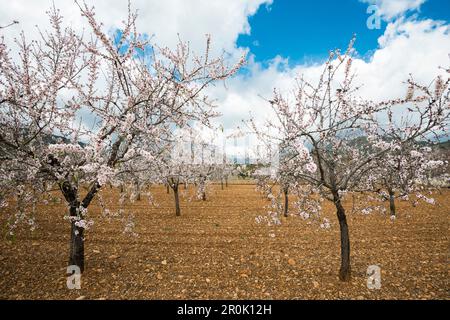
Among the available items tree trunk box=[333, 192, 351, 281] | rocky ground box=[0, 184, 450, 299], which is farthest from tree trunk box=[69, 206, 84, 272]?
tree trunk box=[333, 192, 351, 281]

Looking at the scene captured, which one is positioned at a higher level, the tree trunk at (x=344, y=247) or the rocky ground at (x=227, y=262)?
the tree trunk at (x=344, y=247)

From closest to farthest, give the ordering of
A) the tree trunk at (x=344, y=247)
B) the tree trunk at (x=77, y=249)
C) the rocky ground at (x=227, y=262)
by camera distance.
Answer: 1. the rocky ground at (x=227, y=262)
2. the tree trunk at (x=344, y=247)
3. the tree trunk at (x=77, y=249)

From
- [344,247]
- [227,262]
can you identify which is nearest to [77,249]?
[227,262]

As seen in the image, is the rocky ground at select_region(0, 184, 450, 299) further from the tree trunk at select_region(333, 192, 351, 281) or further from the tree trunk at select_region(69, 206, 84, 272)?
the tree trunk at select_region(69, 206, 84, 272)

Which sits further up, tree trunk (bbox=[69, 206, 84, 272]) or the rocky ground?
tree trunk (bbox=[69, 206, 84, 272])

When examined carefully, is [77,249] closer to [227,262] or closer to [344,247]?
[227,262]

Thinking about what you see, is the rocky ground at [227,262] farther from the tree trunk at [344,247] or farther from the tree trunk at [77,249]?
the tree trunk at [77,249]

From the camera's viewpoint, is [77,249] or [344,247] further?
[77,249]

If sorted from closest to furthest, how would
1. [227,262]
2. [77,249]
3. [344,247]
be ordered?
[344,247]
[77,249]
[227,262]

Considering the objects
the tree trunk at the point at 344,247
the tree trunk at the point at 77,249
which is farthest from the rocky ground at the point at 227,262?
the tree trunk at the point at 77,249
